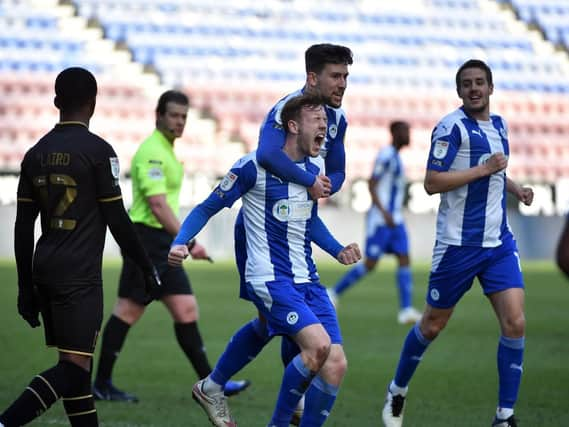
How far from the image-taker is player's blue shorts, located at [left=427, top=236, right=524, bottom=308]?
6.42 metres

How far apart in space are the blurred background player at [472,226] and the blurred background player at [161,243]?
1.63 m

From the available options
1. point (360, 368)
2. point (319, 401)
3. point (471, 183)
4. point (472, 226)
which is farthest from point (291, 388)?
point (360, 368)

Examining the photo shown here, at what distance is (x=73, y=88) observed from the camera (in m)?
4.96

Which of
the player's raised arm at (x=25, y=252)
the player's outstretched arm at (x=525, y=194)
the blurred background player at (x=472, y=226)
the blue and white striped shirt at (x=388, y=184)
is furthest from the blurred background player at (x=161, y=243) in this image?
the blue and white striped shirt at (x=388, y=184)

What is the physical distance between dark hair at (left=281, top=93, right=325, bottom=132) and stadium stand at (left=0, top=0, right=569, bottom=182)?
20.6 meters

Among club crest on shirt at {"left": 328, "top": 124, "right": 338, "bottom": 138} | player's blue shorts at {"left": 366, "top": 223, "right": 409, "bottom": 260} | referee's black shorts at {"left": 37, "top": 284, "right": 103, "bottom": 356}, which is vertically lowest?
player's blue shorts at {"left": 366, "top": 223, "right": 409, "bottom": 260}

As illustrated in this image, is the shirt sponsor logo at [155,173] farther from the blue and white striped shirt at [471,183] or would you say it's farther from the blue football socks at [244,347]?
the blue and white striped shirt at [471,183]

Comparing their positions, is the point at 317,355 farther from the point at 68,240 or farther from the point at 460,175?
the point at 460,175

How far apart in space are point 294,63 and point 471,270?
72.9ft

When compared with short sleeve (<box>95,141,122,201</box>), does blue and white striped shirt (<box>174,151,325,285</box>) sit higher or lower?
lower

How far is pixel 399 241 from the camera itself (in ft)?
43.1

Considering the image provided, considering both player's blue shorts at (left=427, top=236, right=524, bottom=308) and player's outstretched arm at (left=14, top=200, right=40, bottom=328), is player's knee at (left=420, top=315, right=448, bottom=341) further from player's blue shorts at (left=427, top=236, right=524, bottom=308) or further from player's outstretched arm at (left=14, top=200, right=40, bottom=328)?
player's outstretched arm at (left=14, top=200, right=40, bottom=328)

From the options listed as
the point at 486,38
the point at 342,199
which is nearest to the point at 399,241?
the point at 342,199

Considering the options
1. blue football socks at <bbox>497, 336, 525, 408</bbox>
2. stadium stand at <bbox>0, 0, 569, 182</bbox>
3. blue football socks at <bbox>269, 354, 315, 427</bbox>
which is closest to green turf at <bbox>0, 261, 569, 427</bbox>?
blue football socks at <bbox>497, 336, 525, 408</bbox>
